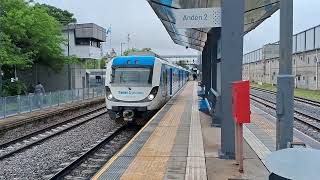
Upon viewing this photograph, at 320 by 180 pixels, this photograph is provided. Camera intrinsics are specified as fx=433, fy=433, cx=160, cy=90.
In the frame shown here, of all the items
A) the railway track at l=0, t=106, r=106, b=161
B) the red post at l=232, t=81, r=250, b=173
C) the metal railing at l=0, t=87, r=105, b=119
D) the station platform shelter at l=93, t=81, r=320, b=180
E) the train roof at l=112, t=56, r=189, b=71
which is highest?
the train roof at l=112, t=56, r=189, b=71

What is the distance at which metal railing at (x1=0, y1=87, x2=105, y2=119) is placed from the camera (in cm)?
1938

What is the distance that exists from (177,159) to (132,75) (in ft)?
29.2

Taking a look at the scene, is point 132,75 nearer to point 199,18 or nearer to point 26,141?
point 26,141

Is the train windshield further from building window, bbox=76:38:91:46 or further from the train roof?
building window, bbox=76:38:91:46

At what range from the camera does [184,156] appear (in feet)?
28.6

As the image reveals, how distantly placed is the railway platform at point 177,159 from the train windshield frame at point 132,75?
433 cm

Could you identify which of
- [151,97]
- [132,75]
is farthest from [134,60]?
[151,97]

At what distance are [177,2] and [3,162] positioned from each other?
6.13 m

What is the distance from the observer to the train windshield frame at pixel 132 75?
1683 centimetres

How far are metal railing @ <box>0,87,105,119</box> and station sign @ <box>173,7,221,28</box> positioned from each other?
12.3m

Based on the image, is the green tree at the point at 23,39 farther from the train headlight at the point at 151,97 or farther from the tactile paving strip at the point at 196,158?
the tactile paving strip at the point at 196,158

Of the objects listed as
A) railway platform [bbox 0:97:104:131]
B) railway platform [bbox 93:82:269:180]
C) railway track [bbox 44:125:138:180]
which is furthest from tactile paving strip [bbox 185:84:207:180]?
railway platform [bbox 0:97:104:131]

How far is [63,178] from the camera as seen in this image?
9.07 metres

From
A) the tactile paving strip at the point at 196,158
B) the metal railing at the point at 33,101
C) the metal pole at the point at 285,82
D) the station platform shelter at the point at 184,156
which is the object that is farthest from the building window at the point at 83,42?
the metal pole at the point at 285,82
